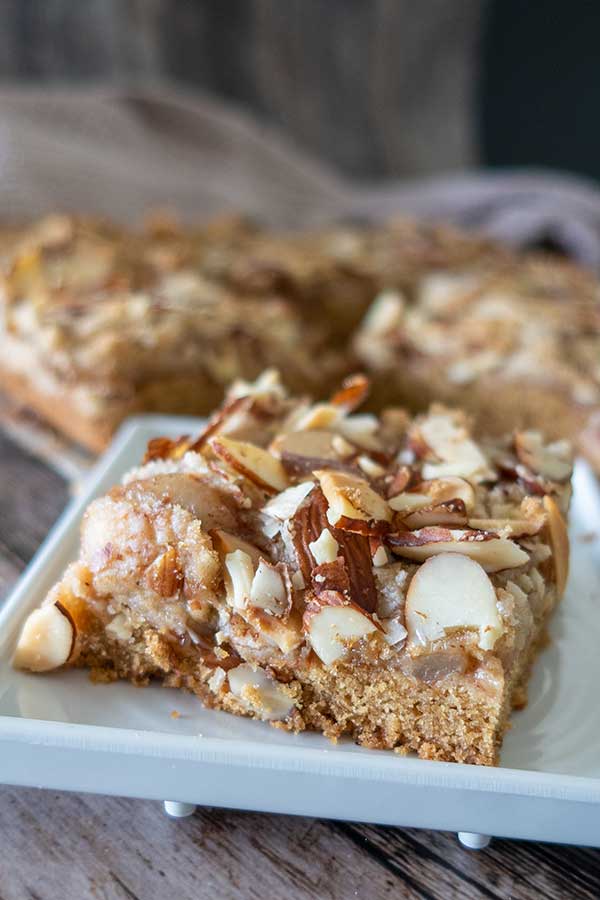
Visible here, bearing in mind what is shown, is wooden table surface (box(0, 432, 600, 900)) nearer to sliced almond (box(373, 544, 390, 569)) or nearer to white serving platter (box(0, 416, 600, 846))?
white serving platter (box(0, 416, 600, 846))

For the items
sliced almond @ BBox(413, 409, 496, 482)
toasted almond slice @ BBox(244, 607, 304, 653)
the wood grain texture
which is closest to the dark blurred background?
the wood grain texture

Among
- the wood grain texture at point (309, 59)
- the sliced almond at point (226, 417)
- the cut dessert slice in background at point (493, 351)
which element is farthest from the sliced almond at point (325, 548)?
the wood grain texture at point (309, 59)

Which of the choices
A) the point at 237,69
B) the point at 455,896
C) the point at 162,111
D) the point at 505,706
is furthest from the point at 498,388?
the point at 237,69

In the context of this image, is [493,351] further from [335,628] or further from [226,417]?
[335,628]

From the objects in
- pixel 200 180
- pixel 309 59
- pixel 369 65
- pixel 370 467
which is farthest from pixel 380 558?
pixel 369 65

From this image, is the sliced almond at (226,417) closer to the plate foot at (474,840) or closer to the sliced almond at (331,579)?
the sliced almond at (331,579)

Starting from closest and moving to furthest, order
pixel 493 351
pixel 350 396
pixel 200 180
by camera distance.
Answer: pixel 350 396, pixel 493 351, pixel 200 180
